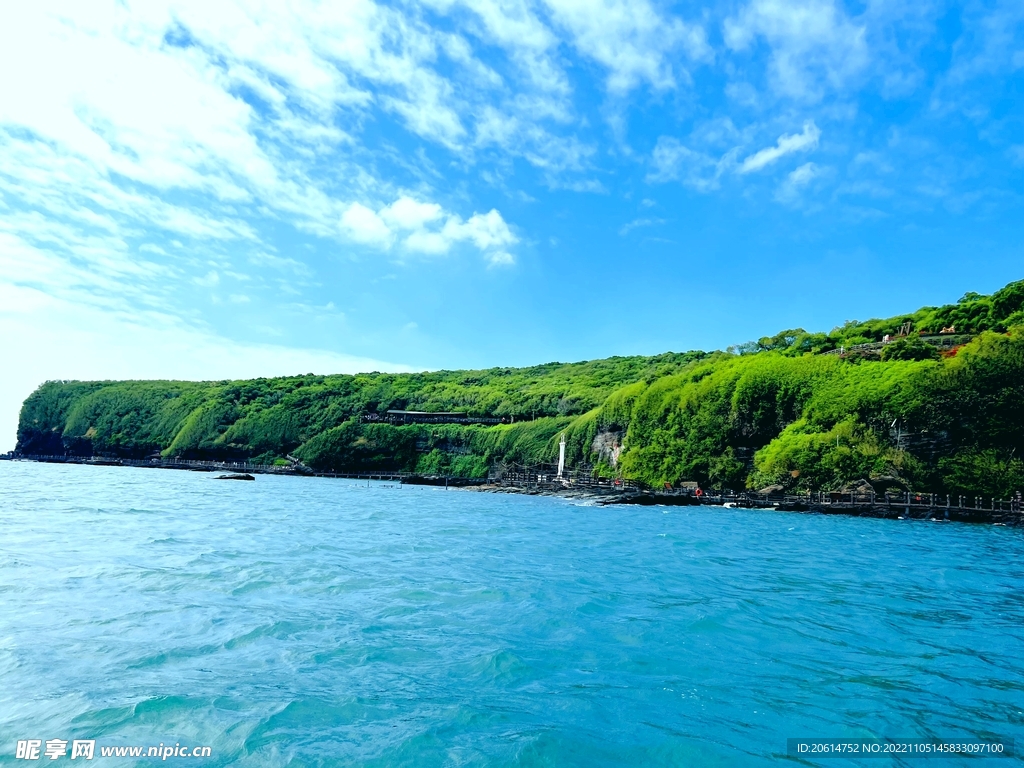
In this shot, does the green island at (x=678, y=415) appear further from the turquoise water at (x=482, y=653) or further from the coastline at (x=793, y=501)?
the turquoise water at (x=482, y=653)

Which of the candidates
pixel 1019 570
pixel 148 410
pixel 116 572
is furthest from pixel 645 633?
pixel 148 410

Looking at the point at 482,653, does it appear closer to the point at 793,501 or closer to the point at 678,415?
the point at 793,501

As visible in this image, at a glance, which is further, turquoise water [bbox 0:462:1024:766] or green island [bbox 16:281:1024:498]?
green island [bbox 16:281:1024:498]

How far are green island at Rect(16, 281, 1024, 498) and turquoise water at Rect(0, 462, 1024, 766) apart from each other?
42291 millimetres

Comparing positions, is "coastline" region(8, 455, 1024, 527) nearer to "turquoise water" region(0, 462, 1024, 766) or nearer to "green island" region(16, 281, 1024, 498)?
"green island" region(16, 281, 1024, 498)

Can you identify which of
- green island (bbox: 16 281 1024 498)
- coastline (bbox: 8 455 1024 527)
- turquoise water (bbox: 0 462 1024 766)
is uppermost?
green island (bbox: 16 281 1024 498)

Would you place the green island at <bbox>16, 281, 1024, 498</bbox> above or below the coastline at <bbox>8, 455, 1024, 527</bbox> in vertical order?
above

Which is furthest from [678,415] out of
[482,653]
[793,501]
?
[482,653]

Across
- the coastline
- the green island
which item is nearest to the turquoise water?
the coastline

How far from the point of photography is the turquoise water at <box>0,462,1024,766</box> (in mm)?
7160

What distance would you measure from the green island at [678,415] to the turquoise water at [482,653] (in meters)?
42.3

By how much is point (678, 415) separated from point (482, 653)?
72.3m

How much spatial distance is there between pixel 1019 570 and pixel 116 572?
28841 mm

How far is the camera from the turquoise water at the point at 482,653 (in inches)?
282
